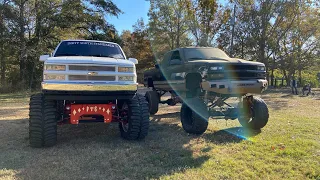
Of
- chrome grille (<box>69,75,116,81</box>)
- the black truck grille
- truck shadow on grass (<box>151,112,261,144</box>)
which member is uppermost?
the black truck grille

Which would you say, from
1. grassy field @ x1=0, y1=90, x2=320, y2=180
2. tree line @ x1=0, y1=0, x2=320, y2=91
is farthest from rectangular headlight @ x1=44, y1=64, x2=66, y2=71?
tree line @ x1=0, y1=0, x2=320, y2=91

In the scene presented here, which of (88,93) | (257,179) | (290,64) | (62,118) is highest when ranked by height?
(290,64)

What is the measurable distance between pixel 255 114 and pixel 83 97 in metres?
4.01

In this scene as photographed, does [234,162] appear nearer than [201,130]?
Yes

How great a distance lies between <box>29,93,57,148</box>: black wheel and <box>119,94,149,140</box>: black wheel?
4.65 ft

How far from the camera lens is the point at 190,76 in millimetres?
7160

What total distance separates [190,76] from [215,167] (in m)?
3.13

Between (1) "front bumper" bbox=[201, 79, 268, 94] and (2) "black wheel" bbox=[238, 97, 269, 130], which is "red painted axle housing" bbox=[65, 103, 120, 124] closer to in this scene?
(1) "front bumper" bbox=[201, 79, 268, 94]

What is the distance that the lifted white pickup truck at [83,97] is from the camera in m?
5.16

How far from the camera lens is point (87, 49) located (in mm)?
6582

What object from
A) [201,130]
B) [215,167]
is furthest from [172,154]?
[201,130]

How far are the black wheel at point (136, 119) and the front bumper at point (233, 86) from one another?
142cm

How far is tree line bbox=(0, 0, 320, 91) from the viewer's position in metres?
21.6

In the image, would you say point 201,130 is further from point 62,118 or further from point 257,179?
Answer: point 62,118
